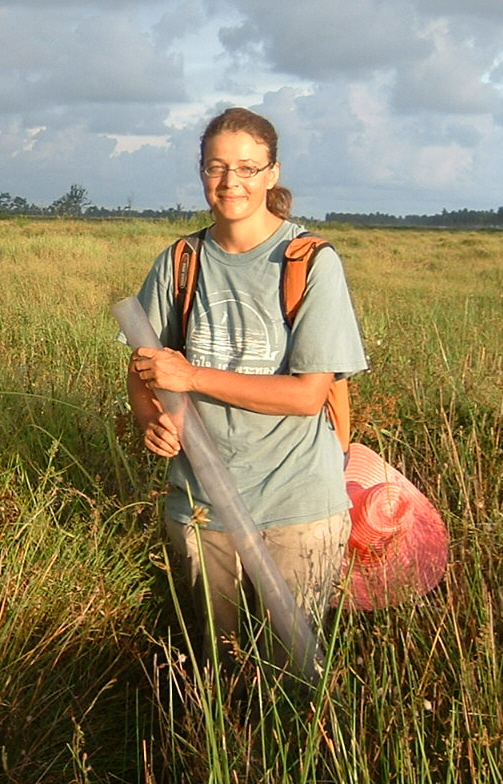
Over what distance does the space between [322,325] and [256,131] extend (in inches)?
22.3

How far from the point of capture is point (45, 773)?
235 centimetres

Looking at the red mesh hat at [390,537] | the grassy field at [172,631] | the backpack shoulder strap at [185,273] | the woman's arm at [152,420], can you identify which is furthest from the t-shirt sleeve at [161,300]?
the red mesh hat at [390,537]

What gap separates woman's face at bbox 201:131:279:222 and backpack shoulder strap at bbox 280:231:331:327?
162mm

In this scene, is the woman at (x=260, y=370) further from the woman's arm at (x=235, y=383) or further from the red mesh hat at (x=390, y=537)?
the red mesh hat at (x=390, y=537)

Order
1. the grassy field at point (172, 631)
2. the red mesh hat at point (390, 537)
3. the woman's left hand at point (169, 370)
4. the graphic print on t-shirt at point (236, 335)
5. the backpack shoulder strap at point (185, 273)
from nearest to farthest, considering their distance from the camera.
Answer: the grassy field at point (172, 631)
the woman's left hand at point (169, 370)
the graphic print on t-shirt at point (236, 335)
the backpack shoulder strap at point (185, 273)
the red mesh hat at point (390, 537)

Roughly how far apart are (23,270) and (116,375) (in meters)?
6.72

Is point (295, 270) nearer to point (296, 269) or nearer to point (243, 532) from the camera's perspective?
point (296, 269)

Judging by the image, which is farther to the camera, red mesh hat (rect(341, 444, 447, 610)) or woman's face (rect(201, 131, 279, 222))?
red mesh hat (rect(341, 444, 447, 610))

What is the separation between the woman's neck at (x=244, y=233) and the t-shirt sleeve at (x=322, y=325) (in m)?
0.21

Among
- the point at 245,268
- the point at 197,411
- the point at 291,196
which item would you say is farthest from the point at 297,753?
the point at 291,196

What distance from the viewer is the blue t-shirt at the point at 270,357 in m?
2.42

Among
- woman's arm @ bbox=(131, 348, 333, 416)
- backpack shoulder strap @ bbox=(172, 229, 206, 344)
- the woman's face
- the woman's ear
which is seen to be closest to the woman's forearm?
woman's arm @ bbox=(131, 348, 333, 416)

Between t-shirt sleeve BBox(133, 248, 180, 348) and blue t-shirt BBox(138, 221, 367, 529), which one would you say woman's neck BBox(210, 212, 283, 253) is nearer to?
blue t-shirt BBox(138, 221, 367, 529)

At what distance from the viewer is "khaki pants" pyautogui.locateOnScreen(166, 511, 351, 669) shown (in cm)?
254
